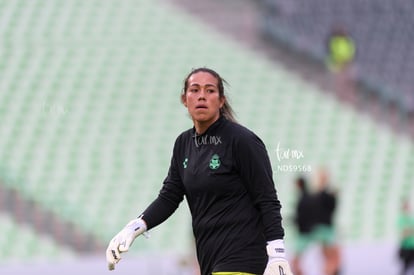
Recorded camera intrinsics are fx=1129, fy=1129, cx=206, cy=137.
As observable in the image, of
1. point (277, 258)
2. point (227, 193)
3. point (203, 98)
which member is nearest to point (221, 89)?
point (203, 98)

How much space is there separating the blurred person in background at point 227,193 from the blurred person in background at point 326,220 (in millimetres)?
8154

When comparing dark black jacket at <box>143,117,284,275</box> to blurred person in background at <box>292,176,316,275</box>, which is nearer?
dark black jacket at <box>143,117,284,275</box>

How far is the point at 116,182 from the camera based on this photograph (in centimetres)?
1673

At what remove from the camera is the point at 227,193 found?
5402 millimetres

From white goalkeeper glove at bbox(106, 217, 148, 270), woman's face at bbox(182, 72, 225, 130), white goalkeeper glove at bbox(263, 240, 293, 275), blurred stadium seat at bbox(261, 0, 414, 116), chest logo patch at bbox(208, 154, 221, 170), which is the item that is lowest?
white goalkeeper glove at bbox(263, 240, 293, 275)

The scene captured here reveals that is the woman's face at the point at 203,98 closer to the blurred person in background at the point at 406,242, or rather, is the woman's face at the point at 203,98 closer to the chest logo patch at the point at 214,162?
the chest logo patch at the point at 214,162

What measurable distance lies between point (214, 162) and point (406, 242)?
8.37m

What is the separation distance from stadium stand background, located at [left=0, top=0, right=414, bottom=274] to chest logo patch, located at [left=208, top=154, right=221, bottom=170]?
870cm

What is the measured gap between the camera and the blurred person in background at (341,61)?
2012 centimetres

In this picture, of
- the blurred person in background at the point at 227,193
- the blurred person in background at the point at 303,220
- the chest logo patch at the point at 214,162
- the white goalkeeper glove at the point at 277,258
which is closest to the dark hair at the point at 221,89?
the blurred person in background at the point at 227,193

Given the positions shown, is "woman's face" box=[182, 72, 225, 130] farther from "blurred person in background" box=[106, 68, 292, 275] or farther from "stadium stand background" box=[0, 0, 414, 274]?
"stadium stand background" box=[0, 0, 414, 274]

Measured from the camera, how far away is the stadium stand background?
15945 mm

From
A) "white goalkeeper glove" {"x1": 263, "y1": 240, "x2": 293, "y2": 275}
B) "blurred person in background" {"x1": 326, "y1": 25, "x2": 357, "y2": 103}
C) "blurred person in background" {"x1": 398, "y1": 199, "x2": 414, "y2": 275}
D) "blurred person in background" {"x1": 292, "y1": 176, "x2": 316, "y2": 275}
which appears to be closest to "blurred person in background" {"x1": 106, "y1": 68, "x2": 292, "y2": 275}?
"white goalkeeper glove" {"x1": 263, "y1": 240, "x2": 293, "y2": 275}

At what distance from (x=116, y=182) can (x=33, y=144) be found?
1.61 m
